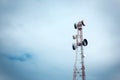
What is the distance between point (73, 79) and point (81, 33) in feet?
51.2

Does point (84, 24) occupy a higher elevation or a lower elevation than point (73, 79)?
higher

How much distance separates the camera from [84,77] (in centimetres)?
9938

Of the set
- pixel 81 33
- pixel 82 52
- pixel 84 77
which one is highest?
pixel 81 33

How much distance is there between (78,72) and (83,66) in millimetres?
2657

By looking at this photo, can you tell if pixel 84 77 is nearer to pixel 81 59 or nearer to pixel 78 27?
pixel 81 59

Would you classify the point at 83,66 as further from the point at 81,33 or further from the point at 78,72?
the point at 81,33

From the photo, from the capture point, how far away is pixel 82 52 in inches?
4043

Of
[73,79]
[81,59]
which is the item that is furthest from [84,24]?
[73,79]

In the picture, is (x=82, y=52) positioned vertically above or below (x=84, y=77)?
above

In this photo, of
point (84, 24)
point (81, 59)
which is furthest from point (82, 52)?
point (84, 24)

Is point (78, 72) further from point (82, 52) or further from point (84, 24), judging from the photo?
point (84, 24)

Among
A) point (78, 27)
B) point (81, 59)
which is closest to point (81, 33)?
point (78, 27)

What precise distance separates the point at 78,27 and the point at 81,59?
35.2 feet

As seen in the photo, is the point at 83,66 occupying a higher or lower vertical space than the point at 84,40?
lower
